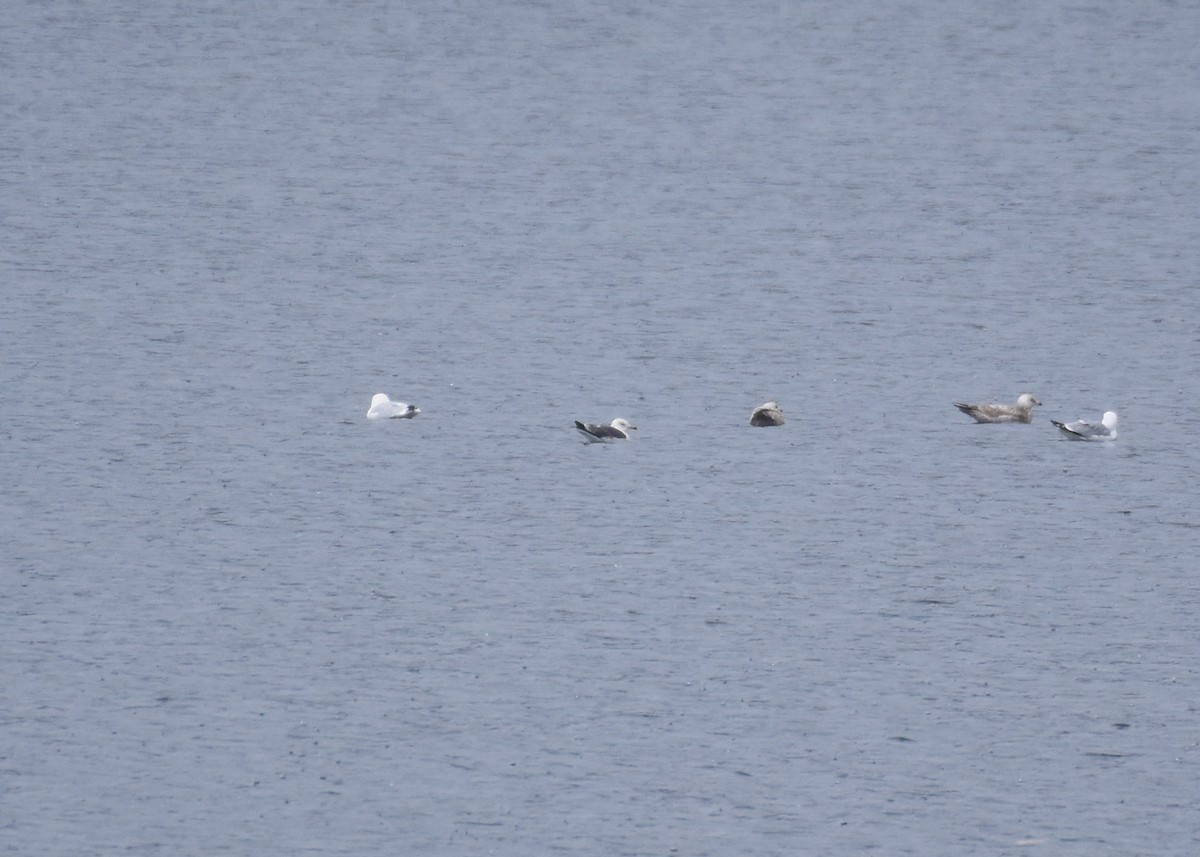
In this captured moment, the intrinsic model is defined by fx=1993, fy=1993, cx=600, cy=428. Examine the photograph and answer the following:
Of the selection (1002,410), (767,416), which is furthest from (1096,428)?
(767,416)

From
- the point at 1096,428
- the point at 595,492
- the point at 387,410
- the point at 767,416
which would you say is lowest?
the point at 387,410

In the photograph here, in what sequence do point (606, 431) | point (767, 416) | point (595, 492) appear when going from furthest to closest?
point (767, 416), point (606, 431), point (595, 492)

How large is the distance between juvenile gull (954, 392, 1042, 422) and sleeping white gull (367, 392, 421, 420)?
5586 millimetres

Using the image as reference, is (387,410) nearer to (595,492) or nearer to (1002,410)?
(595,492)

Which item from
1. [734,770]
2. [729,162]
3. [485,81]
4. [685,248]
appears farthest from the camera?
[485,81]

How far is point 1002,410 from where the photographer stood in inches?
801

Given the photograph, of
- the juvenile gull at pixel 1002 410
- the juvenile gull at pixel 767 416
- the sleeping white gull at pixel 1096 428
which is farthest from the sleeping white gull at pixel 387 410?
the sleeping white gull at pixel 1096 428

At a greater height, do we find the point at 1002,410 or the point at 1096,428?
the point at 1096,428

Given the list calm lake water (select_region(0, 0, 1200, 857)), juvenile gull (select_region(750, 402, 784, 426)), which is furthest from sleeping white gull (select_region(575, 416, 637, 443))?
juvenile gull (select_region(750, 402, 784, 426))

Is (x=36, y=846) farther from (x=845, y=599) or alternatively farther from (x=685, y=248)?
(x=685, y=248)

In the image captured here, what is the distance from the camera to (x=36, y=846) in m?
11.1

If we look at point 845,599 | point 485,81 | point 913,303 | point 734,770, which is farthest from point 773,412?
point 485,81

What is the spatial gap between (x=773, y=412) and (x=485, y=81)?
27.8 m

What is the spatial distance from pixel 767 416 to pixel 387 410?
3.86m
